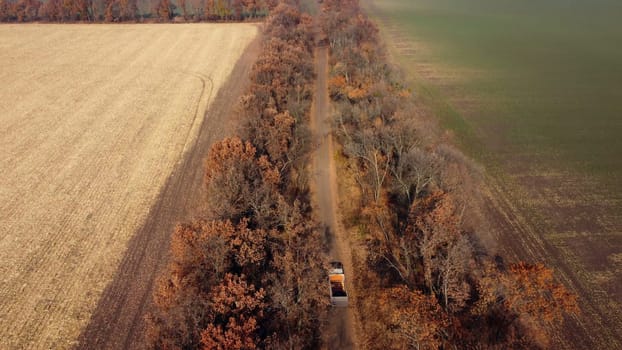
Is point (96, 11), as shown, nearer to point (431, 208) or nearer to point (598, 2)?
point (431, 208)

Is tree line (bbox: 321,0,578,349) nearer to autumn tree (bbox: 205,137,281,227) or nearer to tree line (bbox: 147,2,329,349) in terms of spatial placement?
tree line (bbox: 147,2,329,349)

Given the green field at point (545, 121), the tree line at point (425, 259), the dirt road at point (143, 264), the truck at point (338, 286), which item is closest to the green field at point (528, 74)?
the green field at point (545, 121)

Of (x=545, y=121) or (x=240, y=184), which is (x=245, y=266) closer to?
(x=240, y=184)

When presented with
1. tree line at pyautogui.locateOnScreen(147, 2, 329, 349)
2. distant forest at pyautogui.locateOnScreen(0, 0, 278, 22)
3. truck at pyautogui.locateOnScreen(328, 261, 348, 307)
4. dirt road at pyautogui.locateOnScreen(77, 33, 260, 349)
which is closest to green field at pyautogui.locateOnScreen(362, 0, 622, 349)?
truck at pyautogui.locateOnScreen(328, 261, 348, 307)

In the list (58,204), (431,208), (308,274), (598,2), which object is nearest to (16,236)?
(58,204)

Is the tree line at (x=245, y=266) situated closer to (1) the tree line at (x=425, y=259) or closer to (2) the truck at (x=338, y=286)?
(2) the truck at (x=338, y=286)

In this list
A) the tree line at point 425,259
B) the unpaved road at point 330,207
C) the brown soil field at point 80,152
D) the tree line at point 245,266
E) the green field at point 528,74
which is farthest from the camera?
the green field at point 528,74
